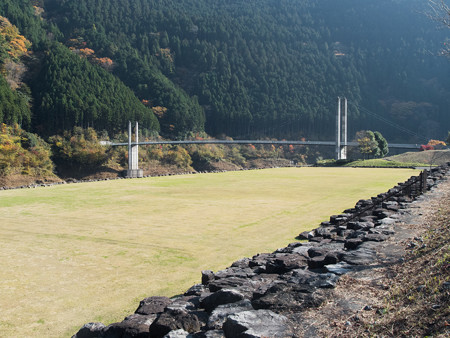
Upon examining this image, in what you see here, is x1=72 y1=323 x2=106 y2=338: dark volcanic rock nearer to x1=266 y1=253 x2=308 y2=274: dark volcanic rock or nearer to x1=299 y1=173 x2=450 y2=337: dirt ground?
x1=299 y1=173 x2=450 y2=337: dirt ground

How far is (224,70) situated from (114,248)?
13158 centimetres

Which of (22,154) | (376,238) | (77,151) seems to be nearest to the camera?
(376,238)

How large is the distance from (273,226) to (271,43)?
156 metres

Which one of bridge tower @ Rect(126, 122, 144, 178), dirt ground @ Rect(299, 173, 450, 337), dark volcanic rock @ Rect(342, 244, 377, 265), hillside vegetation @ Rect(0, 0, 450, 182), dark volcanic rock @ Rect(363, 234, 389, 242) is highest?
hillside vegetation @ Rect(0, 0, 450, 182)

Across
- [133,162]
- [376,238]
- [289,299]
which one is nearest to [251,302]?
[289,299]

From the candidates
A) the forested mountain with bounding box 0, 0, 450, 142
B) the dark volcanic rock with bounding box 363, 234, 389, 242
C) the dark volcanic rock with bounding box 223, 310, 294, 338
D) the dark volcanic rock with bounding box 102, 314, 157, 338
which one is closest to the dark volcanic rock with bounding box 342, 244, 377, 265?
the dark volcanic rock with bounding box 363, 234, 389, 242

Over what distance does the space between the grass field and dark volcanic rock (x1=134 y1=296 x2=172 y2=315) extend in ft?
2.32

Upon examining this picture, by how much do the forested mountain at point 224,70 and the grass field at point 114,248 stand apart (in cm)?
5963

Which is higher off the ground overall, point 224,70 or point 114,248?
point 224,70

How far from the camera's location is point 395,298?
479cm

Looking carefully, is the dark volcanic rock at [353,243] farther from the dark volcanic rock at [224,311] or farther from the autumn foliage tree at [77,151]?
the autumn foliage tree at [77,151]

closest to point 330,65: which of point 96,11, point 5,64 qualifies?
point 96,11

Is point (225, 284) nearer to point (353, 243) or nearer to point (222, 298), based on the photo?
point (222, 298)

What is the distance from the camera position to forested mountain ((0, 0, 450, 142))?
85.7 meters
